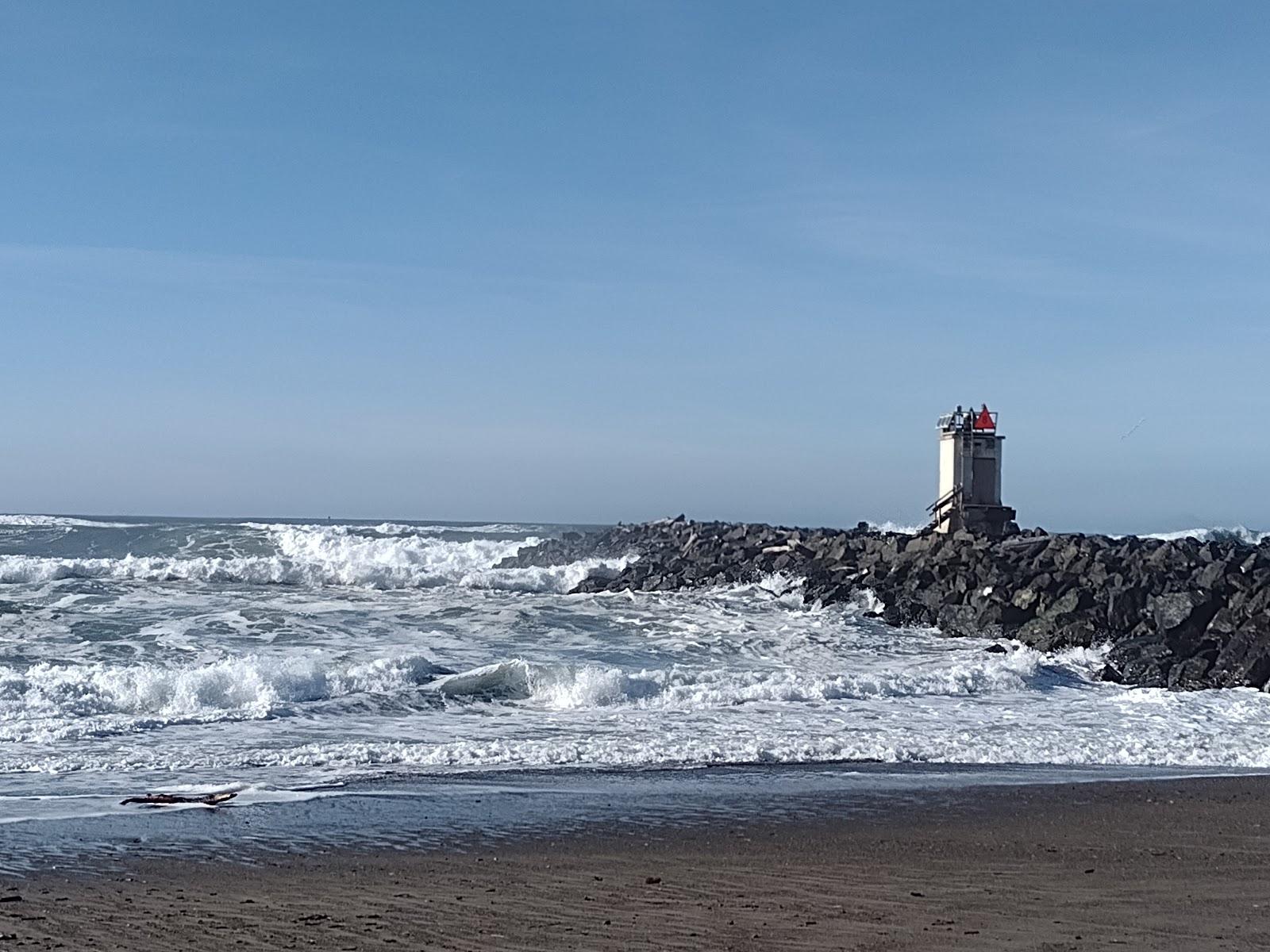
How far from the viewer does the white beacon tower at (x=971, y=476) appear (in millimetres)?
25766

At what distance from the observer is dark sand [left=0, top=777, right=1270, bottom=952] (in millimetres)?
5551

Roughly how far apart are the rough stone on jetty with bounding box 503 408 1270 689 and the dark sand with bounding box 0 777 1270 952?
8.31m

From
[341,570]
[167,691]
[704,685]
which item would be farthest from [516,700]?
[341,570]

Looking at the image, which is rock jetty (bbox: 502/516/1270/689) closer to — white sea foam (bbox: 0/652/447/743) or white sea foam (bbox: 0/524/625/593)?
white sea foam (bbox: 0/524/625/593)

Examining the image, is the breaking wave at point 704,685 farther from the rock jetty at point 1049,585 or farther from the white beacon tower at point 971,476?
the white beacon tower at point 971,476

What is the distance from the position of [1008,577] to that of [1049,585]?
1019mm

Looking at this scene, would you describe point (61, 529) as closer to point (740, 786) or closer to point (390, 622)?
point (390, 622)

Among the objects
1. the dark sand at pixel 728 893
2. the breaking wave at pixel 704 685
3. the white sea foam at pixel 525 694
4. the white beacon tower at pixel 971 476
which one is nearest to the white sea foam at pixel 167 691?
the white sea foam at pixel 525 694

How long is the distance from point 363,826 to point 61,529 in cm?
4882

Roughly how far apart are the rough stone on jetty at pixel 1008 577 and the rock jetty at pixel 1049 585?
0.09 ft

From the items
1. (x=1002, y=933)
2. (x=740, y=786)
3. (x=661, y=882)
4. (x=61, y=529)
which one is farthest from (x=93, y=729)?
(x=61, y=529)

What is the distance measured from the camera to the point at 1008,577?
21.0m

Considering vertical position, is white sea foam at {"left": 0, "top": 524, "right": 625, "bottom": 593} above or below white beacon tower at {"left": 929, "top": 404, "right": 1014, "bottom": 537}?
below

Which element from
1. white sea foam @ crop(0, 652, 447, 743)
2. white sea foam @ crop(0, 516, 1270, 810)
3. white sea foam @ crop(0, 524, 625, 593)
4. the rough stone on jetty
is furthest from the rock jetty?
white sea foam @ crop(0, 652, 447, 743)
